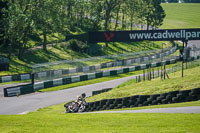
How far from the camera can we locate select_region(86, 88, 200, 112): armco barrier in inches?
643

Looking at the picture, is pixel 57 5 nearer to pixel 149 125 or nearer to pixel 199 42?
pixel 199 42

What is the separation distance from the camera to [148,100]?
17.5 metres

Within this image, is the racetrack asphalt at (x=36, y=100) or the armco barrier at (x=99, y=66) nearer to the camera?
the racetrack asphalt at (x=36, y=100)

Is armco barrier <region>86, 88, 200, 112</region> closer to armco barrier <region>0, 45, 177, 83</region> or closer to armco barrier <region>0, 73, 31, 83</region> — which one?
armco barrier <region>0, 45, 177, 83</region>

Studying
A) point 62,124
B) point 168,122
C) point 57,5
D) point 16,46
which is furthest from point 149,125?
point 57,5

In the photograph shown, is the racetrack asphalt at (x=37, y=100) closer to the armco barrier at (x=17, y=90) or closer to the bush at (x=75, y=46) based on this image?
the armco barrier at (x=17, y=90)

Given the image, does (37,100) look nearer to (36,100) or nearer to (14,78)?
(36,100)

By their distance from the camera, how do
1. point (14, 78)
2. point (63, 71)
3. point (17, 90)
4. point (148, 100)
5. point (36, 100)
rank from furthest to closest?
point (14, 78), point (63, 71), point (17, 90), point (36, 100), point (148, 100)

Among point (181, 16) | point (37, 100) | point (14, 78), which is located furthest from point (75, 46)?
point (181, 16)

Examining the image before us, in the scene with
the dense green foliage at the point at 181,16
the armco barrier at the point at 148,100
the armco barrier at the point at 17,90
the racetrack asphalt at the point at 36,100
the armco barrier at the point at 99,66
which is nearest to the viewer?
the armco barrier at the point at 148,100

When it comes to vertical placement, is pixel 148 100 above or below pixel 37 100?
above

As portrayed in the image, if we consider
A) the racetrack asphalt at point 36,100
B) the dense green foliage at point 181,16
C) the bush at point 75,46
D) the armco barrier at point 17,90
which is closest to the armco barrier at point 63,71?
the armco barrier at point 17,90

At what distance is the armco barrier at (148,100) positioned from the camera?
1632 cm

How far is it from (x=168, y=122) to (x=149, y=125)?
0.72m
